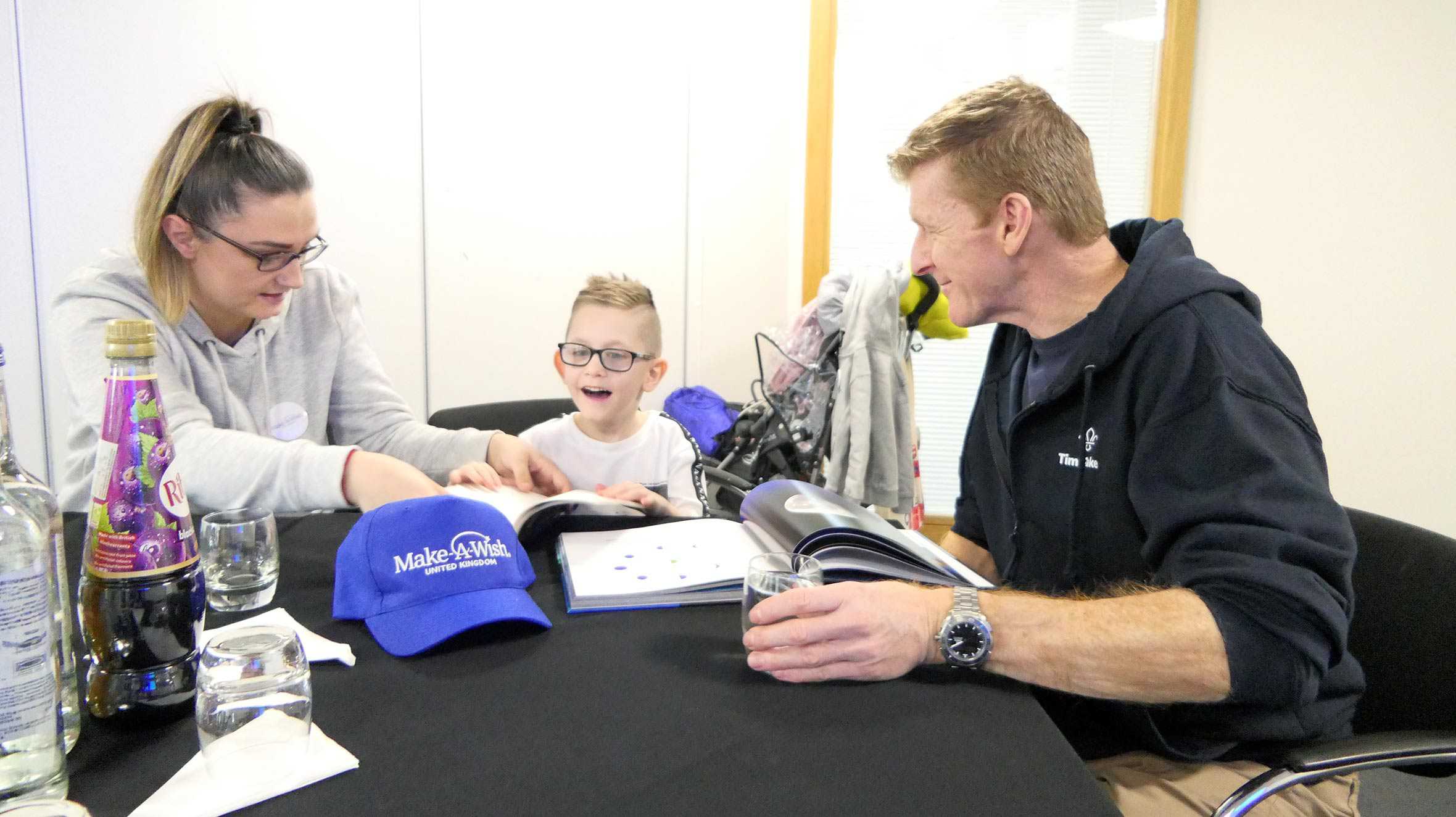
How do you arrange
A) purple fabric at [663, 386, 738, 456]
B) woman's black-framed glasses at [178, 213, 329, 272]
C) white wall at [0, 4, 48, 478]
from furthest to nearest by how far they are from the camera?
purple fabric at [663, 386, 738, 456], white wall at [0, 4, 48, 478], woman's black-framed glasses at [178, 213, 329, 272]

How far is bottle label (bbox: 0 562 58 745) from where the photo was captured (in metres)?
0.58

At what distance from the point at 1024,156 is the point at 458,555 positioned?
104 centimetres

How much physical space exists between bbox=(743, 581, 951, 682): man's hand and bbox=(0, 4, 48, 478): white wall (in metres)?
3.37

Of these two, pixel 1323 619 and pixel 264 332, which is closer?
pixel 1323 619

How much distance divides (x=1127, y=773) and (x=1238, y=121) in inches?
146

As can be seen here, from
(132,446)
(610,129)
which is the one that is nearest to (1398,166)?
(610,129)

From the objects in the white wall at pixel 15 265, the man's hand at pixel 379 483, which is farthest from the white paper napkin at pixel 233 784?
the white wall at pixel 15 265

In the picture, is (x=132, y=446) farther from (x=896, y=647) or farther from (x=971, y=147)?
(x=971, y=147)

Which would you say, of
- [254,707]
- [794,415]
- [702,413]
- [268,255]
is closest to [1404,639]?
[254,707]

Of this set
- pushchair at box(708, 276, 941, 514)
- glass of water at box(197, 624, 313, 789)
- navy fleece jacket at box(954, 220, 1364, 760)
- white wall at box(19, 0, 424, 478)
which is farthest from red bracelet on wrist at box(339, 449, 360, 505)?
white wall at box(19, 0, 424, 478)

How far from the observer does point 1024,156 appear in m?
1.38

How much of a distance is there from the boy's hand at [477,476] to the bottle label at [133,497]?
0.70 m

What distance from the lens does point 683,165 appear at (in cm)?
385

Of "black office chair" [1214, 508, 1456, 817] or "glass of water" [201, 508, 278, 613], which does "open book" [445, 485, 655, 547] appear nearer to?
"glass of water" [201, 508, 278, 613]
